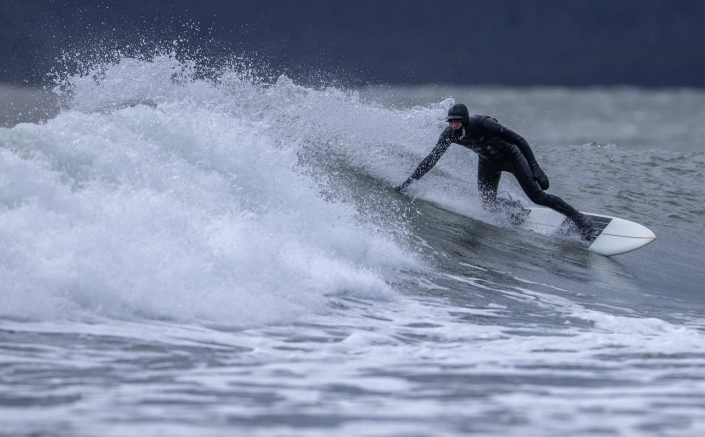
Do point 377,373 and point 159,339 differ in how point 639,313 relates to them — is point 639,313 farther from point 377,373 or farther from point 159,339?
point 159,339

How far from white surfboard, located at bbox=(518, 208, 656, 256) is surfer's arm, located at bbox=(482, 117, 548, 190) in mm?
839

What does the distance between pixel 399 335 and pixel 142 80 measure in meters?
6.08

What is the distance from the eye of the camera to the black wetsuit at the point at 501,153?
7.91m

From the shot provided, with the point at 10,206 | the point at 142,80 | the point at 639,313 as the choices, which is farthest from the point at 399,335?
the point at 142,80

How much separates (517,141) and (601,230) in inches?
60.4

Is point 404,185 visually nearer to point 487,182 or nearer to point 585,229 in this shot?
point 487,182

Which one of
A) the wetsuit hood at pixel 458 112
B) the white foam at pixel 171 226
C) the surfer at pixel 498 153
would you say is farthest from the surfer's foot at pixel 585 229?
Answer: the white foam at pixel 171 226

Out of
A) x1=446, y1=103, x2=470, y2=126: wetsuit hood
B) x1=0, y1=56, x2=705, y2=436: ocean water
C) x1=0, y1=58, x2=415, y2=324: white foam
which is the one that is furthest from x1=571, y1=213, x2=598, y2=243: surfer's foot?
x1=0, y1=58, x2=415, y2=324: white foam

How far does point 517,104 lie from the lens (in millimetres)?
53312

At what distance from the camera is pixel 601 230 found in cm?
845

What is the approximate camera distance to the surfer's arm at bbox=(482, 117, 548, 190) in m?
7.89

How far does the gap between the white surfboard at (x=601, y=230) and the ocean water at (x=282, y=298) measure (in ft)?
0.57

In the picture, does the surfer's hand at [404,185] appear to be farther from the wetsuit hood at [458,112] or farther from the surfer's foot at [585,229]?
the surfer's foot at [585,229]

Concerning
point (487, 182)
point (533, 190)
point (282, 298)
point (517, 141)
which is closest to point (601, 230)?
point (533, 190)
